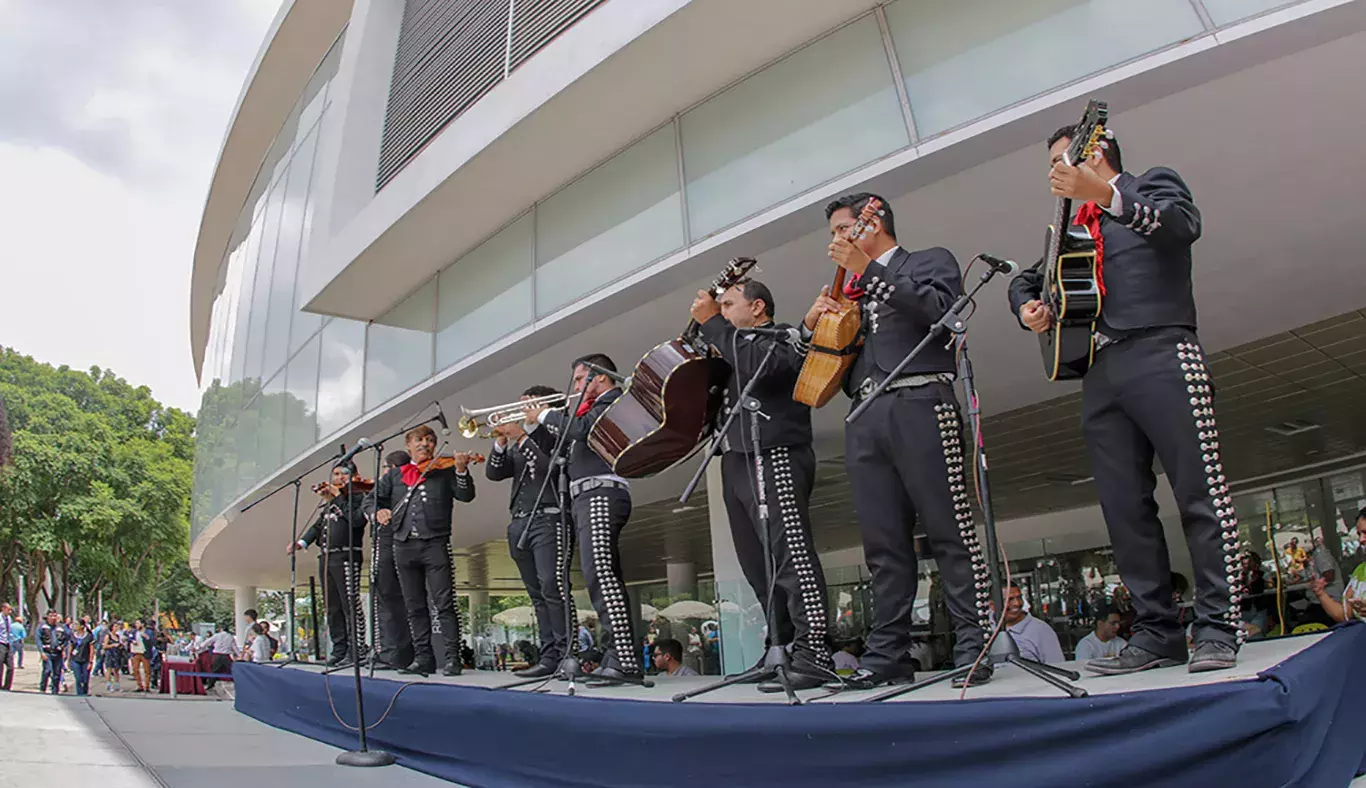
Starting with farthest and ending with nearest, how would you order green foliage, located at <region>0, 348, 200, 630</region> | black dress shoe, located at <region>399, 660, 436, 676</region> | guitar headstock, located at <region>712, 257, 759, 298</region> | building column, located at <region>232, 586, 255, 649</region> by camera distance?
green foliage, located at <region>0, 348, 200, 630</region> < building column, located at <region>232, 586, 255, 649</region> < black dress shoe, located at <region>399, 660, 436, 676</region> < guitar headstock, located at <region>712, 257, 759, 298</region>

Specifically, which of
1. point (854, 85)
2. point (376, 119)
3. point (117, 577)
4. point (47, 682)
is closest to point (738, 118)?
point (854, 85)

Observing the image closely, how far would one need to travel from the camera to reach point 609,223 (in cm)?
646

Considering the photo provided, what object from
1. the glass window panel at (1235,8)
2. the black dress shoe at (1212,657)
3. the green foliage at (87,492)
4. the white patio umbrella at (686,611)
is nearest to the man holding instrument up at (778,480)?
the black dress shoe at (1212,657)

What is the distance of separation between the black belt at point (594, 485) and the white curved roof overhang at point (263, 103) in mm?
10404

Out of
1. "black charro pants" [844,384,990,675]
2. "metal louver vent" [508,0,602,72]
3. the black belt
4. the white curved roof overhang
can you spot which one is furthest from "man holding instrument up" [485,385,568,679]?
the white curved roof overhang

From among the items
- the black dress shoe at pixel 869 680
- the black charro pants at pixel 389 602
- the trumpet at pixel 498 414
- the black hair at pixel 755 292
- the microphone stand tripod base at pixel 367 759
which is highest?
the black hair at pixel 755 292

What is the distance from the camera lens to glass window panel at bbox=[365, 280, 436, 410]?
27.3 ft

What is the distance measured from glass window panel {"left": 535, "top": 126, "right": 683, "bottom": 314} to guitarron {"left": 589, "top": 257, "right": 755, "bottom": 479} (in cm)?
177

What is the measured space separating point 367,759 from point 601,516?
1844 mm

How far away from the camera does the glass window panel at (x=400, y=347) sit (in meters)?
8.31

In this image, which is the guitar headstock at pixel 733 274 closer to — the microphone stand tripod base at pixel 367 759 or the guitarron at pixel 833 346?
the guitarron at pixel 833 346

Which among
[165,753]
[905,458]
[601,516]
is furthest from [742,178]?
[165,753]

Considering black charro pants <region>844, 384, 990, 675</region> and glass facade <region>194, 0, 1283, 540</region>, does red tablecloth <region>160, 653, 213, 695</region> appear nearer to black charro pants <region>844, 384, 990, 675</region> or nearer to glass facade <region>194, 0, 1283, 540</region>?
glass facade <region>194, 0, 1283, 540</region>

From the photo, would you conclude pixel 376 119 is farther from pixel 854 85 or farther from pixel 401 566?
pixel 854 85
